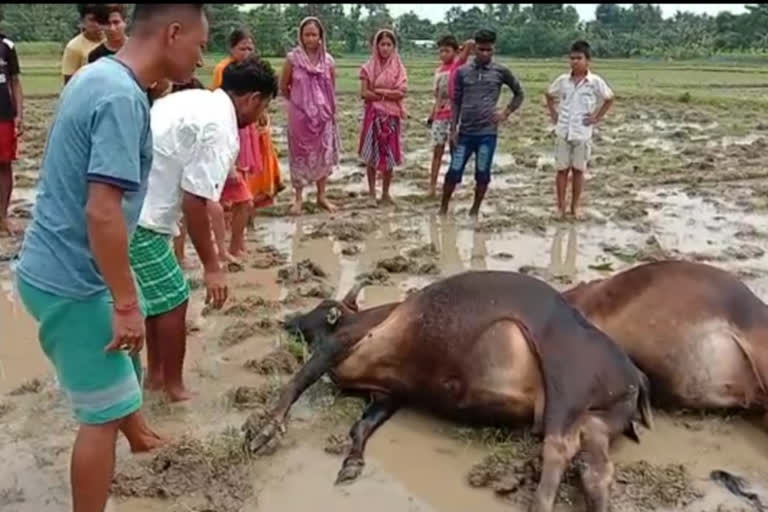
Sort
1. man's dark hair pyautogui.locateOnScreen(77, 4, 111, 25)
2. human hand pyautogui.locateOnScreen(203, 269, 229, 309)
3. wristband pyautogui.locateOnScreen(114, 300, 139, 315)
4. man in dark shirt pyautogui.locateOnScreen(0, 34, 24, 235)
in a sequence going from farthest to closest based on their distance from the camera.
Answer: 1. man in dark shirt pyautogui.locateOnScreen(0, 34, 24, 235)
2. man's dark hair pyautogui.locateOnScreen(77, 4, 111, 25)
3. human hand pyautogui.locateOnScreen(203, 269, 229, 309)
4. wristband pyautogui.locateOnScreen(114, 300, 139, 315)

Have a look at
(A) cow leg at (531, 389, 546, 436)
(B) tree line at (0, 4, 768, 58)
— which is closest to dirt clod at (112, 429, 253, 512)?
(A) cow leg at (531, 389, 546, 436)

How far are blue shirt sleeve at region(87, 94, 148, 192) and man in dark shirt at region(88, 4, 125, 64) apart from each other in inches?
141

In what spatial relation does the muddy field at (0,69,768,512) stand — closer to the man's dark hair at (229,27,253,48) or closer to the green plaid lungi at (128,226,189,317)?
the green plaid lungi at (128,226,189,317)

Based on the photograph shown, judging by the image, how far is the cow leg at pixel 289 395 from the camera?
3836mm

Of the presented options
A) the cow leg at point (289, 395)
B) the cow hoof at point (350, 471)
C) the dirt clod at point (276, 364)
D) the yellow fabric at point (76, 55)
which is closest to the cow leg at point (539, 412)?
the cow hoof at point (350, 471)

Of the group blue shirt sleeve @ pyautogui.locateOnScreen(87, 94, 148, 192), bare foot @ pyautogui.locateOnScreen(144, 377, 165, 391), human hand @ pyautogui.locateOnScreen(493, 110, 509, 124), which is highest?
blue shirt sleeve @ pyautogui.locateOnScreen(87, 94, 148, 192)

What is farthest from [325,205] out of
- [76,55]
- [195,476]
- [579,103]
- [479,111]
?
[195,476]

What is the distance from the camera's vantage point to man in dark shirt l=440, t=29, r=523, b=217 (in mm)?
8398

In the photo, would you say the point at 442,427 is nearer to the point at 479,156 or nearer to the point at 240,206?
the point at 240,206

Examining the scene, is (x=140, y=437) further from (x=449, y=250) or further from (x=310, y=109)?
(x=310, y=109)

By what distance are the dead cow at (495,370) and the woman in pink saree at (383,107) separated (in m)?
4.87

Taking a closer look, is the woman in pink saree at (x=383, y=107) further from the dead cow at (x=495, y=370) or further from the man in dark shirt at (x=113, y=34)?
the dead cow at (x=495, y=370)

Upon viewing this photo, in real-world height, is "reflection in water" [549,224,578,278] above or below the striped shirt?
below

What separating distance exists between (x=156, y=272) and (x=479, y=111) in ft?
16.2
